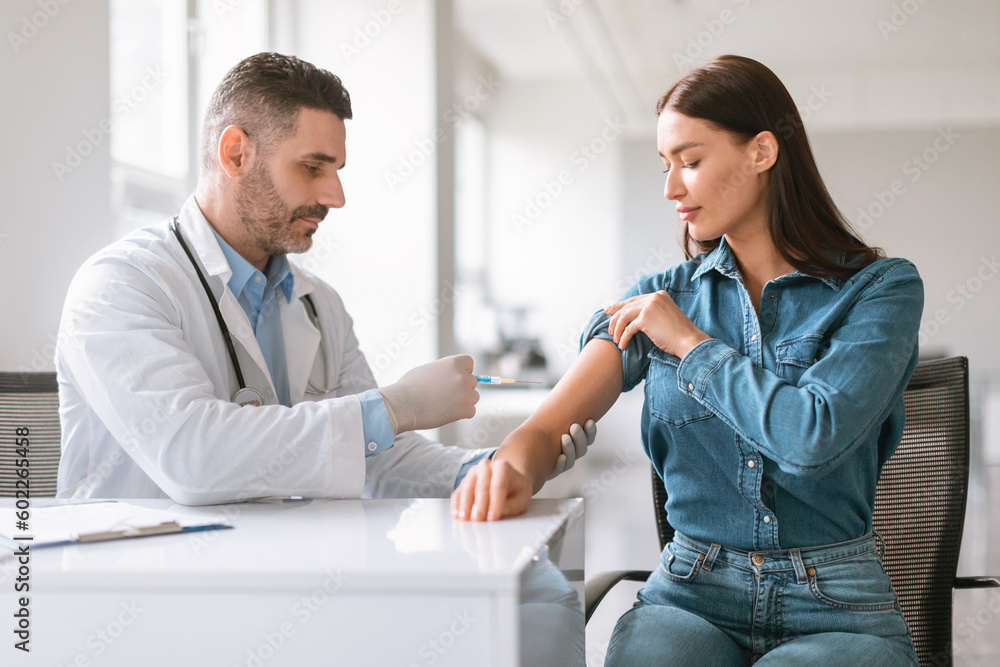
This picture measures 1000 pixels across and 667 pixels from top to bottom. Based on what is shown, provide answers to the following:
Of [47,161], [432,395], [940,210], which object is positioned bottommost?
[432,395]

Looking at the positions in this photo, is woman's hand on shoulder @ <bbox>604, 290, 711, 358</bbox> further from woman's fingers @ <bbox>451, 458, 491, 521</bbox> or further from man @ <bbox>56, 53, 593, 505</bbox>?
woman's fingers @ <bbox>451, 458, 491, 521</bbox>

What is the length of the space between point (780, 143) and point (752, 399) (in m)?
0.42

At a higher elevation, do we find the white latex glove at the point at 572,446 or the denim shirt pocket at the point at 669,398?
the denim shirt pocket at the point at 669,398

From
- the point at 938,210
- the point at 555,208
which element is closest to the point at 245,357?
the point at 555,208

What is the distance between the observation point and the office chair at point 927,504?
143 centimetres

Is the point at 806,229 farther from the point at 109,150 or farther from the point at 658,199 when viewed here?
the point at 658,199

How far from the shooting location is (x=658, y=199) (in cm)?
755

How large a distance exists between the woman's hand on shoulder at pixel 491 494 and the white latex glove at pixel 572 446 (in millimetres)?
160

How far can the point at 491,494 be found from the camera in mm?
1035

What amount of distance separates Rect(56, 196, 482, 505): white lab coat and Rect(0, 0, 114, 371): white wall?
644 millimetres

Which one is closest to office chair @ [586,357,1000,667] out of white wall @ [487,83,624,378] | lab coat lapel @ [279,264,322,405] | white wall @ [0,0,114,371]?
lab coat lapel @ [279,264,322,405]

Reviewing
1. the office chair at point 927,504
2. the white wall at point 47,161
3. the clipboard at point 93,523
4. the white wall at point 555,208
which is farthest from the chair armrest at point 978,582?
the white wall at point 555,208

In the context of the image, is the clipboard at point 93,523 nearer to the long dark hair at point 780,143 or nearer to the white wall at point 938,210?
the long dark hair at point 780,143

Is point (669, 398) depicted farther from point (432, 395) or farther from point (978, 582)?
point (978, 582)
